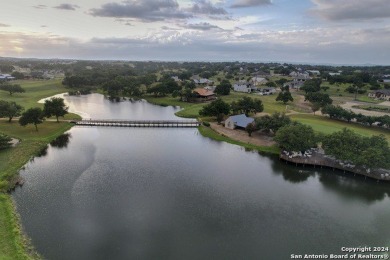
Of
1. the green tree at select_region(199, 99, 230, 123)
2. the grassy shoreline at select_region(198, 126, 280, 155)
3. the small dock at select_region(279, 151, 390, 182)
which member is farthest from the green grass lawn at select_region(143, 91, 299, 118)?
the small dock at select_region(279, 151, 390, 182)

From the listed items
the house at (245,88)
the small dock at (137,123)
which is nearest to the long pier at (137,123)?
the small dock at (137,123)

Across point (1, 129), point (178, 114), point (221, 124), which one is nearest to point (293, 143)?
point (221, 124)

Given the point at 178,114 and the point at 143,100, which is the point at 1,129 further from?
the point at 143,100

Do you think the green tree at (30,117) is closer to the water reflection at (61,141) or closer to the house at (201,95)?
the water reflection at (61,141)

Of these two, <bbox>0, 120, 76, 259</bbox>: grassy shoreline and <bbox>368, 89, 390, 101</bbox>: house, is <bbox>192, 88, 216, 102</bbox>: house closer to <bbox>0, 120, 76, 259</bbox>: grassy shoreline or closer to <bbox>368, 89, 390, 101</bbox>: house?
<bbox>0, 120, 76, 259</bbox>: grassy shoreline

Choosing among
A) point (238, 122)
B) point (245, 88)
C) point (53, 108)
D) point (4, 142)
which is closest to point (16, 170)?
point (4, 142)

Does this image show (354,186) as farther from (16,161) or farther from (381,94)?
(381,94)
